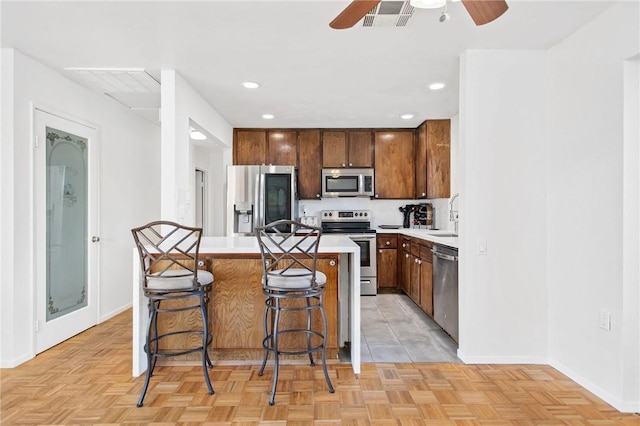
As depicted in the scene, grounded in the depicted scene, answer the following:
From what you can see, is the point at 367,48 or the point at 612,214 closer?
the point at 612,214

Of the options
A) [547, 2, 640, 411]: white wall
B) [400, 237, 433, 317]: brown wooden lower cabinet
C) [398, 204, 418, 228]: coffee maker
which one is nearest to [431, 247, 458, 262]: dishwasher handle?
[400, 237, 433, 317]: brown wooden lower cabinet

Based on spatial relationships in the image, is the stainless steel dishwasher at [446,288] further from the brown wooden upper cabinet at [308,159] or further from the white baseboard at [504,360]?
the brown wooden upper cabinet at [308,159]

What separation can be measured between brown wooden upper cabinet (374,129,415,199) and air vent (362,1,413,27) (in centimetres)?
303

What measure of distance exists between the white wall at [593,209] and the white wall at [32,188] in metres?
3.95

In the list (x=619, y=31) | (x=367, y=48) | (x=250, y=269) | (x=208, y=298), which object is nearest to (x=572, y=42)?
(x=619, y=31)

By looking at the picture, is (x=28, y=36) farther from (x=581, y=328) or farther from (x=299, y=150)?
(x=581, y=328)

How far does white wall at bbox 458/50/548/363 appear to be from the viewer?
272cm

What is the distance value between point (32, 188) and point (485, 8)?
332 cm

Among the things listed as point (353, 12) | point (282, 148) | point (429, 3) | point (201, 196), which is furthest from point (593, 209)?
point (201, 196)

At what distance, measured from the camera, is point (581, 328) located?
2.39 meters

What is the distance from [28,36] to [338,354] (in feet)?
10.4

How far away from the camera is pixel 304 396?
2.23 meters

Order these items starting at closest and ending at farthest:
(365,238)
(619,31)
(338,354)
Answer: (619,31), (338,354), (365,238)

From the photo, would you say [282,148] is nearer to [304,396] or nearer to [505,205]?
[505,205]
